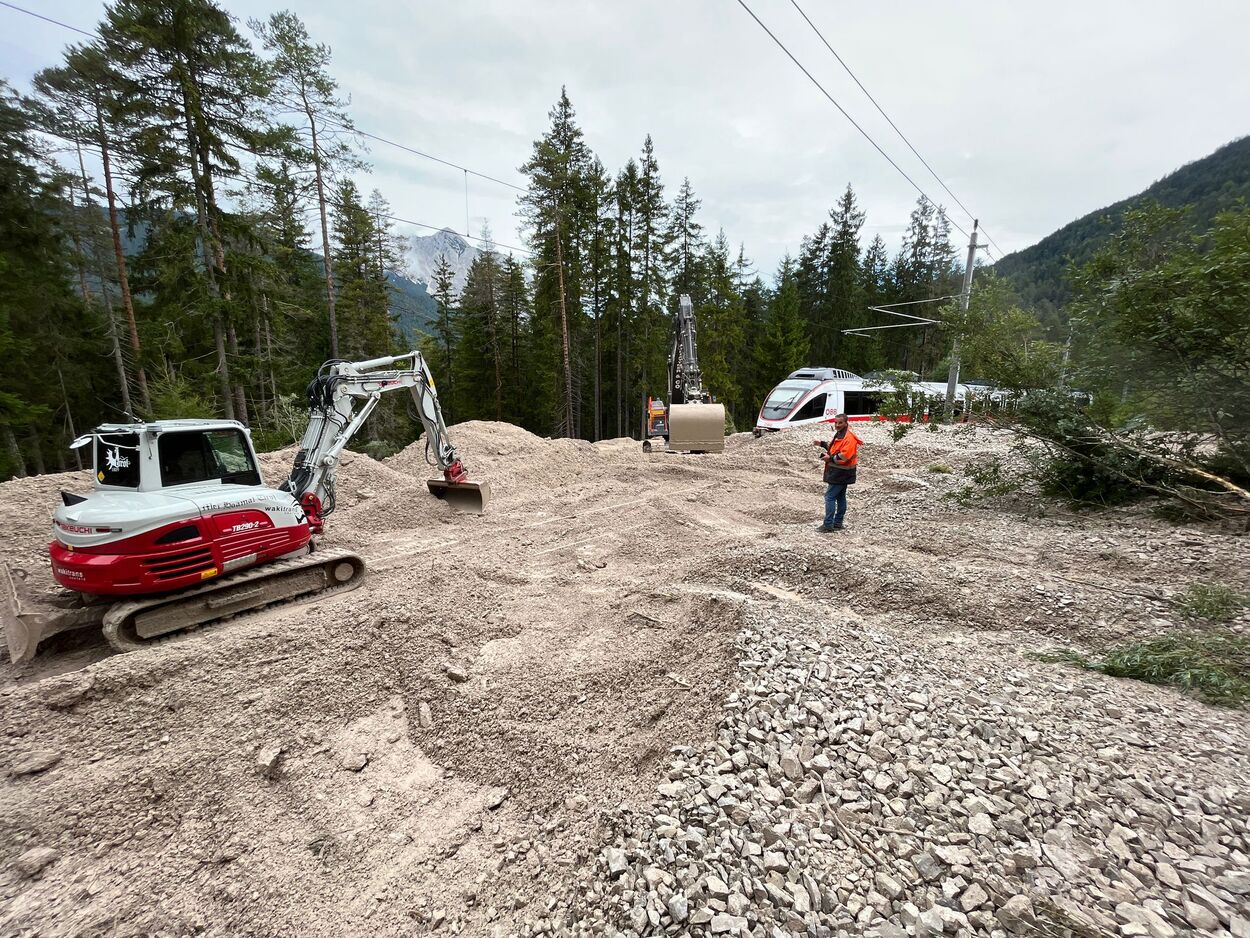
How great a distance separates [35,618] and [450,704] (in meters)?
4.39

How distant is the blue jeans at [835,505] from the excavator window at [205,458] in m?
8.04

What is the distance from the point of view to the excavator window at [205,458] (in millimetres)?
5871

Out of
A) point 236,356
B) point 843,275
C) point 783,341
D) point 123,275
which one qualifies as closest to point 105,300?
point 123,275

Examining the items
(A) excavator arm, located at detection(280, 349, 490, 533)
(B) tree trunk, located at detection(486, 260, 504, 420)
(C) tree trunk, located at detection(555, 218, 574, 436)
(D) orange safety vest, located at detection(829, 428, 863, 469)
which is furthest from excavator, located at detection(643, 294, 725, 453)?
(B) tree trunk, located at detection(486, 260, 504, 420)

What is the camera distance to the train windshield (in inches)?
749

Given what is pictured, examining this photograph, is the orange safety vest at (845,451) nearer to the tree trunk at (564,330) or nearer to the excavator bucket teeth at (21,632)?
the excavator bucket teeth at (21,632)

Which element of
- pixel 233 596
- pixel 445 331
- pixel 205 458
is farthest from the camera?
pixel 445 331

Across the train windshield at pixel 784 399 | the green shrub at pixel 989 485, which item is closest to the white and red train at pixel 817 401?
the train windshield at pixel 784 399

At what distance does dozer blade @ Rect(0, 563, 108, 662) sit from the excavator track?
12.3 inches

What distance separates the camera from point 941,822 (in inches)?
103

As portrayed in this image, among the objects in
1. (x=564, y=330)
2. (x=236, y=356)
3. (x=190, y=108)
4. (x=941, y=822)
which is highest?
(x=190, y=108)

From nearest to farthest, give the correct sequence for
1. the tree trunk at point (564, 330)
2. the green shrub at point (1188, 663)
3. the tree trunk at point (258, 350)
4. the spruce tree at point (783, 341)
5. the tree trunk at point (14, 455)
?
the green shrub at point (1188, 663) → the tree trunk at point (258, 350) → the tree trunk at point (14, 455) → the tree trunk at point (564, 330) → the spruce tree at point (783, 341)

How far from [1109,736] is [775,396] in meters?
17.6

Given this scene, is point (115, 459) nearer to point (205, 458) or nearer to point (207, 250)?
point (205, 458)
